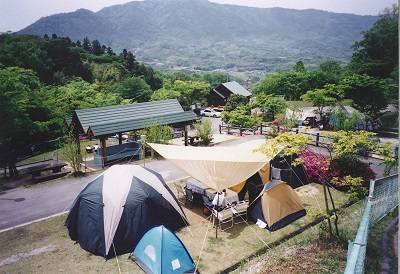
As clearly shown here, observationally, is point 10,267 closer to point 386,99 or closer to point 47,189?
point 47,189

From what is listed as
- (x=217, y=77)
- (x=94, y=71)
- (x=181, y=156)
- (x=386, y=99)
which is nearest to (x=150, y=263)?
(x=181, y=156)

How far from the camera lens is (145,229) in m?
8.36

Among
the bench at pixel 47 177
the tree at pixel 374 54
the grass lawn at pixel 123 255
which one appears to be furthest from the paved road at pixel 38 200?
the tree at pixel 374 54

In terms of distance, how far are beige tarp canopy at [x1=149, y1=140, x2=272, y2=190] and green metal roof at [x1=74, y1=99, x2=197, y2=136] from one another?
653cm

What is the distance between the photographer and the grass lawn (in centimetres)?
732

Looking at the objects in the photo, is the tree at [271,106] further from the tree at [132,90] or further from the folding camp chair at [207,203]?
the folding camp chair at [207,203]

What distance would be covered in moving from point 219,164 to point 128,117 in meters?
10.9

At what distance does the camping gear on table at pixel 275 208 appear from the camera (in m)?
9.23

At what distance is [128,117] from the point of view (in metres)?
18.7

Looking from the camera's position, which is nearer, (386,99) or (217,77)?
(386,99)

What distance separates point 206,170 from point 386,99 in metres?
25.3

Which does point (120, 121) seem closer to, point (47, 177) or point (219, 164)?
point (47, 177)

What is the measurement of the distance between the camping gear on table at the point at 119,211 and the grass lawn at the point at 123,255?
343 mm

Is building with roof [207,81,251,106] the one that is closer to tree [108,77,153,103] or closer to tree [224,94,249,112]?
tree [224,94,249,112]
